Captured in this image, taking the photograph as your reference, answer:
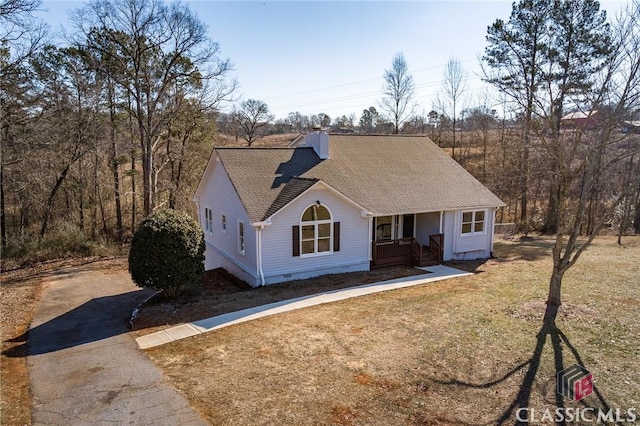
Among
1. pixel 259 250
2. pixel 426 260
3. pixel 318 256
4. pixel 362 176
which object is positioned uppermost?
pixel 362 176

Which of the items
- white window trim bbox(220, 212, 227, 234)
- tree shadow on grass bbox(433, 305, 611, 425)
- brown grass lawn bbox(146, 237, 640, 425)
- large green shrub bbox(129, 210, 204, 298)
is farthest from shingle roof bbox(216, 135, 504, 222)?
tree shadow on grass bbox(433, 305, 611, 425)

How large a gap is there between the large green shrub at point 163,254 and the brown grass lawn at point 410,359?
3.10 m

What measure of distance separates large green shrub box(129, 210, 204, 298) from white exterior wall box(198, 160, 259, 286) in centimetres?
241

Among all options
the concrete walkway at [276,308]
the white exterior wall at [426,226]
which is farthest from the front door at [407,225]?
the concrete walkway at [276,308]

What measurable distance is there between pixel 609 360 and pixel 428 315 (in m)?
3.95

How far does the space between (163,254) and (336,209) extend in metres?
6.21

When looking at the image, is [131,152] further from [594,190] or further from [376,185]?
[594,190]

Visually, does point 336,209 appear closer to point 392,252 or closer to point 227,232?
point 392,252

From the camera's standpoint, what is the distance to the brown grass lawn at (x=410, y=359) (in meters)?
6.68

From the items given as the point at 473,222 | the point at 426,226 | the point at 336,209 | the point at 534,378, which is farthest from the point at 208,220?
the point at 534,378

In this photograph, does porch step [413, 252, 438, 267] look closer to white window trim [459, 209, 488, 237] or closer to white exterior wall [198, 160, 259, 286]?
white window trim [459, 209, 488, 237]

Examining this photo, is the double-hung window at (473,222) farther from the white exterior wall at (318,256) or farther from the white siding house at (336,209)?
the white exterior wall at (318,256)

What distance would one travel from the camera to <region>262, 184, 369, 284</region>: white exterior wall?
14.2 m

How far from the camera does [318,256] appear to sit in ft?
49.5
